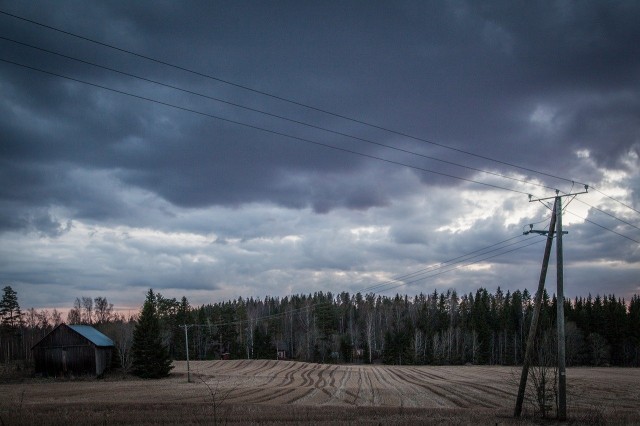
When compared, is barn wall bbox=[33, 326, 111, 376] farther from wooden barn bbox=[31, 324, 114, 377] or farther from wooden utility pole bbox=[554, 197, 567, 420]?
wooden utility pole bbox=[554, 197, 567, 420]

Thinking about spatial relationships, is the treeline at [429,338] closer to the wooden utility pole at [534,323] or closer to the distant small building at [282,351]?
the distant small building at [282,351]

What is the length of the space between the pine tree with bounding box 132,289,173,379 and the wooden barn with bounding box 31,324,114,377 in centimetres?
706

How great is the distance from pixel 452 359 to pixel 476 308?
712 inches

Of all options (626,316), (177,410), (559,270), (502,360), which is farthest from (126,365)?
(626,316)

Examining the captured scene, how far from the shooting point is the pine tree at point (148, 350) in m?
67.2

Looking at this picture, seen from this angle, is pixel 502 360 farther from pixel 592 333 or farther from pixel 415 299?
pixel 415 299

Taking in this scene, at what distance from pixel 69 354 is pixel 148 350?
1324 centimetres

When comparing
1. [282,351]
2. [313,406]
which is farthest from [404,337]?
[313,406]

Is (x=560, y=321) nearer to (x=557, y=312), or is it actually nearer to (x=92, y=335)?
(x=557, y=312)

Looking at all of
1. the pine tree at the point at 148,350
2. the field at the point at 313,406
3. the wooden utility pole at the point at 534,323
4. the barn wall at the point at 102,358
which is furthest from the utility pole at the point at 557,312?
the barn wall at the point at 102,358

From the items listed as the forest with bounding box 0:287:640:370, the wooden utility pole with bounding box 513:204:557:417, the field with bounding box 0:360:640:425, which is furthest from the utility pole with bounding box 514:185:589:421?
the forest with bounding box 0:287:640:370

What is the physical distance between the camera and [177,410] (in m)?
30.6

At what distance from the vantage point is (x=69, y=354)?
234ft

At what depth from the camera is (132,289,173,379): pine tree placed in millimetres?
67250
